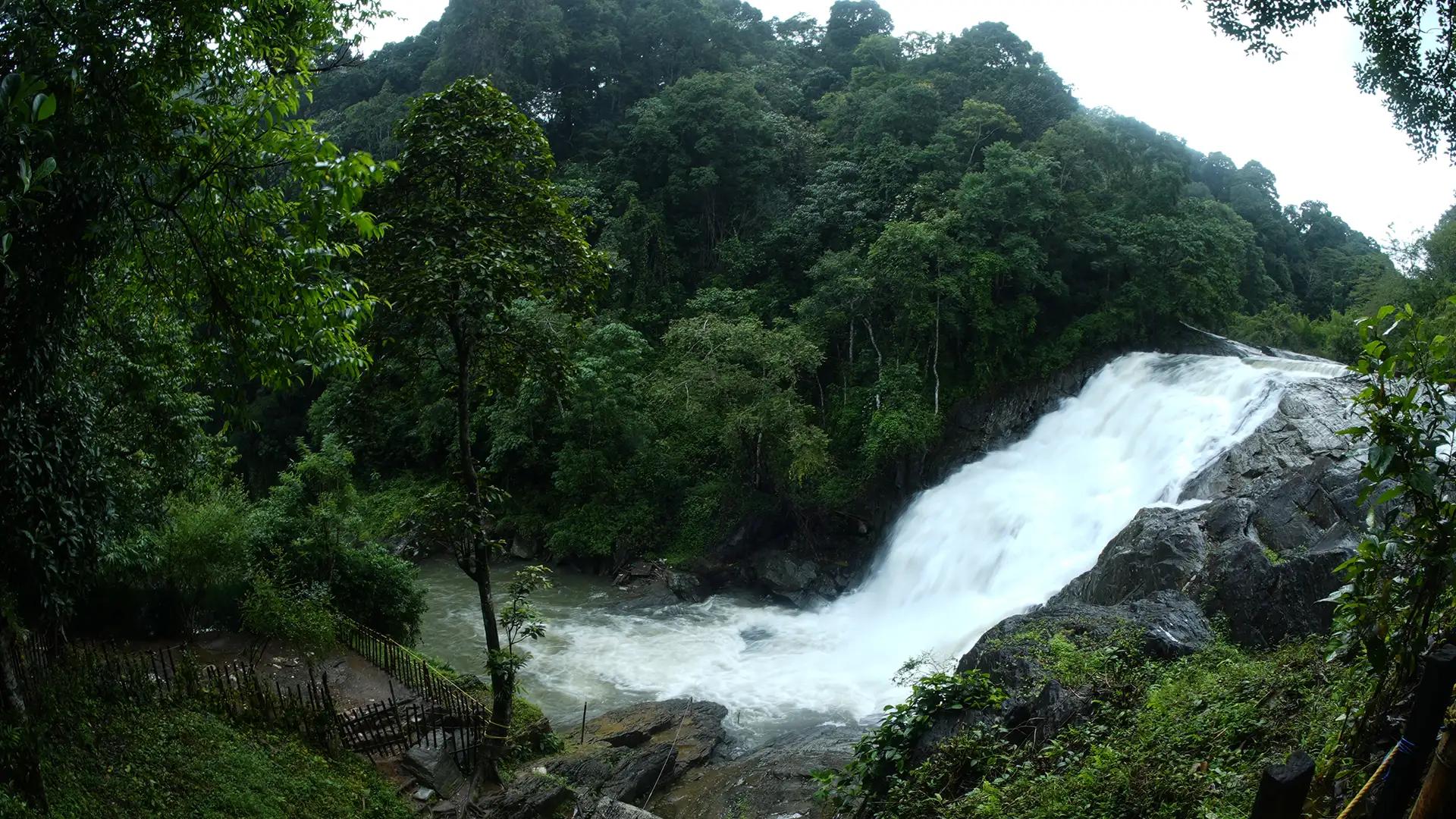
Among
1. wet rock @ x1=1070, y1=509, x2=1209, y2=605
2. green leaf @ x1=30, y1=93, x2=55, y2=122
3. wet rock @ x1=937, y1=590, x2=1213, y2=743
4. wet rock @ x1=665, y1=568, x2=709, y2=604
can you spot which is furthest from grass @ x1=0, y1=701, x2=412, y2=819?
wet rock @ x1=665, y1=568, x2=709, y2=604

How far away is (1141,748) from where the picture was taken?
5.31 metres

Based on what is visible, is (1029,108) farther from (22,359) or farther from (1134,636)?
(22,359)

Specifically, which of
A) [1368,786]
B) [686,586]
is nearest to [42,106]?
[1368,786]

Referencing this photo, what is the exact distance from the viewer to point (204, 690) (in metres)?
8.91

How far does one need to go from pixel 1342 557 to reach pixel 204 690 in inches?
457

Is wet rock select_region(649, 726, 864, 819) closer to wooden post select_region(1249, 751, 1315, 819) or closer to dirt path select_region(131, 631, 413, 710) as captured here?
dirt path select_region(131, 631, 413, 710)

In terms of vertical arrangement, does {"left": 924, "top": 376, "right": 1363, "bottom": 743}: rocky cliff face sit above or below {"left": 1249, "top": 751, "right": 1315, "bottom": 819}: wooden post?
below

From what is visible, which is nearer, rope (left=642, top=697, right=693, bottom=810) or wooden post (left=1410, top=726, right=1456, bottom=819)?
wooden post (left=1410, top=726, right=1456, bottom=819)

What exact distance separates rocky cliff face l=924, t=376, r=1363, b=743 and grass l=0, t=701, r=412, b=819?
561 centimetres

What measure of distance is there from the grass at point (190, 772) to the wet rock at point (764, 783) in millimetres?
3500

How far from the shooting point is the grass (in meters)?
6.58

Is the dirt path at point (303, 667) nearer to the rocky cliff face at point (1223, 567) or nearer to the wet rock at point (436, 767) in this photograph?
the wet rock at point (436, 767)

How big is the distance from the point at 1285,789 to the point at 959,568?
14.5 m


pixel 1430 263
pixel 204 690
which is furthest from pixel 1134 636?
pixel 1430 263
